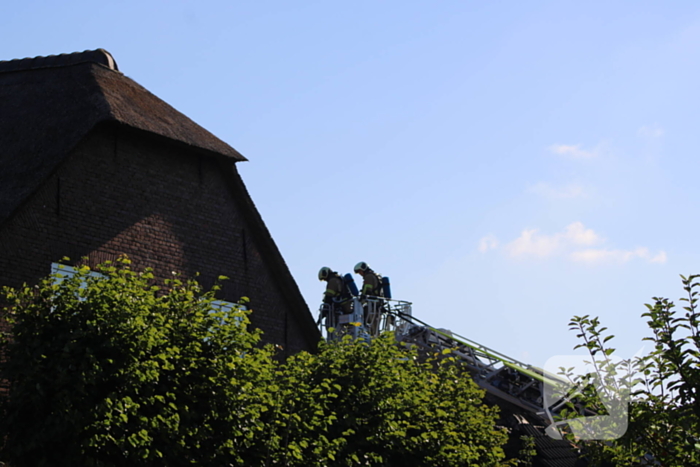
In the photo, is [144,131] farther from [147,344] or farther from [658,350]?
[658,350]

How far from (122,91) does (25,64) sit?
2.92 meters

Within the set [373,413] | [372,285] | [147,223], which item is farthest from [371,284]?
[373,413]

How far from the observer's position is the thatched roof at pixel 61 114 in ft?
48.6

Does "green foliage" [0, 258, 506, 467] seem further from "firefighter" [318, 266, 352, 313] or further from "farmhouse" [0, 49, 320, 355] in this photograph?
"firefighter" [318, 266, 352, 313]

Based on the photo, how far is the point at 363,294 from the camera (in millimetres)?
28234

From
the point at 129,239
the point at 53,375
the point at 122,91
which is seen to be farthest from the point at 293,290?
the point at 53,375

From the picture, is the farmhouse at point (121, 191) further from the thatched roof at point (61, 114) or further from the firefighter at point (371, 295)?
the firefighter at point (371, 295)

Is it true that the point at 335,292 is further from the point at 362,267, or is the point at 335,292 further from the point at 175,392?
the point at 175,392

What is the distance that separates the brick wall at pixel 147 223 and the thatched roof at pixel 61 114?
0.95ft

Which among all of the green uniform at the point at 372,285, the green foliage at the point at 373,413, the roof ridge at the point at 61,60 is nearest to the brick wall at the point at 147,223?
the roof ridge at the point at 61,60

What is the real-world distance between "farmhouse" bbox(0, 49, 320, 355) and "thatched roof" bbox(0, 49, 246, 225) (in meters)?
0.03

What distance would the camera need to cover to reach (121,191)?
626 inches

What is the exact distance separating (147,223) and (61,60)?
5.21 metres

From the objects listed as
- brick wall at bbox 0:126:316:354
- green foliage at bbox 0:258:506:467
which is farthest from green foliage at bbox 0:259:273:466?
brick wall at bbox 0:126:316:354
